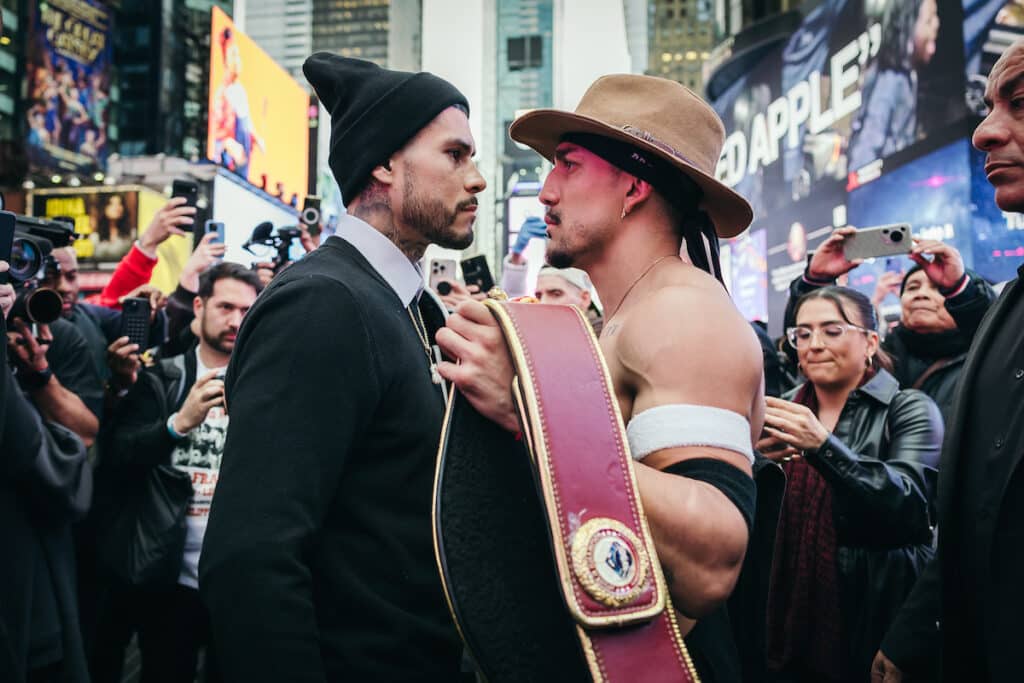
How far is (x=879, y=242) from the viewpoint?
398 cm

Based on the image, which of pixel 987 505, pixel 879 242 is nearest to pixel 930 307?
pixel 879 242

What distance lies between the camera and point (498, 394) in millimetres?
1517

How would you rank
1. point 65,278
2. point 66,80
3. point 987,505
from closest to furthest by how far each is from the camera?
point 987,505, point 65,278, point 66,80

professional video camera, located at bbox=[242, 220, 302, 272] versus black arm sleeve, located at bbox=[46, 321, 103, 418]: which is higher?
professional video camera, located at bbox=[242, 220, 302, 272]

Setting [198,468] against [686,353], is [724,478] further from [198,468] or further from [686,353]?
[198,468]

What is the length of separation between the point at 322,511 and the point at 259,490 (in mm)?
147

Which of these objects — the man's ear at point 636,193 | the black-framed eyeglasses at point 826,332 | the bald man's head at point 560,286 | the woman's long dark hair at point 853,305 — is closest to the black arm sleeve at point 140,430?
the bald man's head at point 560,286

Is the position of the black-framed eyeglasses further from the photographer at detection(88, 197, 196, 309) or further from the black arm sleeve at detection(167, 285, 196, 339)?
the black arm sleeve at detection(167, 285, 196, 339)

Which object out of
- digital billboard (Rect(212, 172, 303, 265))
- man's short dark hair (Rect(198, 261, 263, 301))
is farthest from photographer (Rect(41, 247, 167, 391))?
digital billboard (Rect(212, 172, 303, 265))

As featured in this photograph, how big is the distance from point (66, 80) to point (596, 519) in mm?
46216

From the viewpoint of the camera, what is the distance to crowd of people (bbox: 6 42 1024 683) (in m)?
1.59

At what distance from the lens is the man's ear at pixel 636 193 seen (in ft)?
6.73

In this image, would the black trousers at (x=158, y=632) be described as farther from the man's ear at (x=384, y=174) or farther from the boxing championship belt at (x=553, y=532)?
the boxing championship belt at (x=553, y=532)

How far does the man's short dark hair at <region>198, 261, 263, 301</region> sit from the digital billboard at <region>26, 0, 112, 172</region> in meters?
40.4
